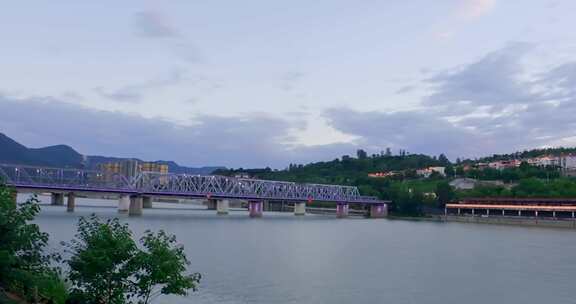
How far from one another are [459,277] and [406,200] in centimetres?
7267

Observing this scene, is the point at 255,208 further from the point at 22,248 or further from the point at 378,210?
the point at 22,248

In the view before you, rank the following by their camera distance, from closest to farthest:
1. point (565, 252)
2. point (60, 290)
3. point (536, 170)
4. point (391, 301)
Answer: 1. point (60, 290)
2. point (391, 301)
3. point (565, 252)
4. point (536, 170)

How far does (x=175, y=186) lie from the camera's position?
87.8 meters

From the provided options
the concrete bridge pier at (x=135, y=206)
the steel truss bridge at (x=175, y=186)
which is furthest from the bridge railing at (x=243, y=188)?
the concrete bridge pier at (x=135, y=206)

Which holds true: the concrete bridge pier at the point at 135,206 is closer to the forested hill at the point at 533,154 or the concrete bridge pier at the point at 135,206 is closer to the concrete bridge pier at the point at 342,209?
the concrete bridge pier at the point at 342,209

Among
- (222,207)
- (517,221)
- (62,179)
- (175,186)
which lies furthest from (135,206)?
(517,221)

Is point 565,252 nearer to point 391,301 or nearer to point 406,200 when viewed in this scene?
point 391,301

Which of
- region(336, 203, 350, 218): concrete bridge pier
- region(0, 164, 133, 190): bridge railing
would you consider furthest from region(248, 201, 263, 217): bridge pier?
region(336, 203, 350, 218): concrete bridge pier

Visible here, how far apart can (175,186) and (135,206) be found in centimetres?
1624

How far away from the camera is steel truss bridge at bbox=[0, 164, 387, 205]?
7131 cm

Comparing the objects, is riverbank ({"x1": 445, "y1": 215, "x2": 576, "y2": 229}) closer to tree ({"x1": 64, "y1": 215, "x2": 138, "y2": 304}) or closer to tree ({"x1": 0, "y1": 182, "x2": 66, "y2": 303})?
tree ({"x1": 64, "y1": 215, "x2": 138, "y2": 304})

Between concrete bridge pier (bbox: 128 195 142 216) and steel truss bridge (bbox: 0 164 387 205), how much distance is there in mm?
899

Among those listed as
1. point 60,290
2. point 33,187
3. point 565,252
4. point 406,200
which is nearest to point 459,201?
point 406,200

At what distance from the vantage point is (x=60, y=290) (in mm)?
13172
